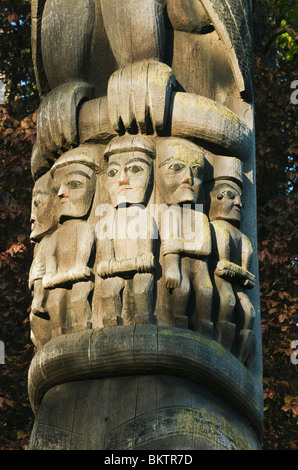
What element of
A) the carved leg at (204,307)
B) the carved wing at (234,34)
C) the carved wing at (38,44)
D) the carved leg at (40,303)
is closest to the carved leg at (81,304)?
the carved leg at (40,303)

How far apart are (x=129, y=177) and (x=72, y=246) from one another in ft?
1.70

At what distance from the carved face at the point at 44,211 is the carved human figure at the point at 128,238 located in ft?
1.62

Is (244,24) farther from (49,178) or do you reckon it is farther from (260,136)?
(260,136)

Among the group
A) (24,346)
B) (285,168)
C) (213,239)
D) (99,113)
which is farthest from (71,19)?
(285,168)

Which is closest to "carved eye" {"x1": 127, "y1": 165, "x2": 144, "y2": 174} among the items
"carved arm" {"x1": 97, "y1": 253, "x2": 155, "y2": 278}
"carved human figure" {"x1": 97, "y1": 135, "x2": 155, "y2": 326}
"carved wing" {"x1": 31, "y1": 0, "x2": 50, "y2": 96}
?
"carved human figure" {"x1": 97, "y1": 135, "x2": 155, "y2": 326}

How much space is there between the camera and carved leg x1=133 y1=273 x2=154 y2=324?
5.14 metres

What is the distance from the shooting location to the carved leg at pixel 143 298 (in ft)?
16.9

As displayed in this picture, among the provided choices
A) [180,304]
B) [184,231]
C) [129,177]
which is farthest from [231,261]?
[129,177]

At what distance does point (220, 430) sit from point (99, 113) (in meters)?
2.06

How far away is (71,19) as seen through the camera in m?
6.28

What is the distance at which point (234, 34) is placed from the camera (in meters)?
6.18

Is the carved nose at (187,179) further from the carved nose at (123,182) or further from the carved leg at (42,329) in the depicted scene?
the carved leg at (42,329)

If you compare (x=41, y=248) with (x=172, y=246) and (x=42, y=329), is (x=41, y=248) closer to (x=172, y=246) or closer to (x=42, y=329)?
(x=42, y=329)
